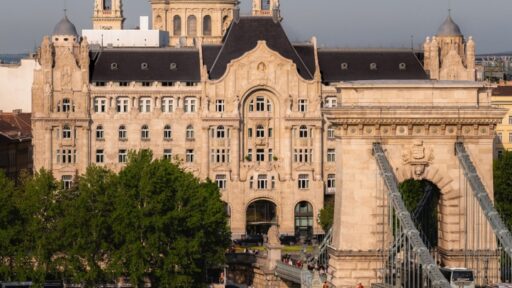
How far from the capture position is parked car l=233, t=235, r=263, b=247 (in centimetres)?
18204

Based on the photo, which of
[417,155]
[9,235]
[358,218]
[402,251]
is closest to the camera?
[402,251]

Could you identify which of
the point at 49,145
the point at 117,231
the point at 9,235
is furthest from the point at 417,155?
the point at 49,145

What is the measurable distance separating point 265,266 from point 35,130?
62464mm

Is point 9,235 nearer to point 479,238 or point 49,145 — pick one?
point 479,238

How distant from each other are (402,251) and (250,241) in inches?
3475

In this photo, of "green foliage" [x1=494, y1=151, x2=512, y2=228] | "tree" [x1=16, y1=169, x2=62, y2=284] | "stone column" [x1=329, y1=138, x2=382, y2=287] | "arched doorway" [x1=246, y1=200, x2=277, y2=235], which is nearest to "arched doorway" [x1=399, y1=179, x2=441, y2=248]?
"stone column" [x1=329, y1=138, x2=382, y2=287]

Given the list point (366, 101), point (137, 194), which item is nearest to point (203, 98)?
point (137, 194)

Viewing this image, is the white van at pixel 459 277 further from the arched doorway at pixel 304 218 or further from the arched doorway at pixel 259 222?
the arched doorway at pixel 259 222

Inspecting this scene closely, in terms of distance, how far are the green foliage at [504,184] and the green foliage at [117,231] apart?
1655cm

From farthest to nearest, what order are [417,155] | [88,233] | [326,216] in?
[326,216]
[88,233]
[417,155]

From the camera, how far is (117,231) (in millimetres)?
138875

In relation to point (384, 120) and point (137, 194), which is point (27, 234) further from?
point (384, 120)

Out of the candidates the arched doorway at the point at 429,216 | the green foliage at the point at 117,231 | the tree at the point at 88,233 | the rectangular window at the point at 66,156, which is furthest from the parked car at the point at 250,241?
the arched doorway at the point at 429,216

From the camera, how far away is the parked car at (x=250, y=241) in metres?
182
